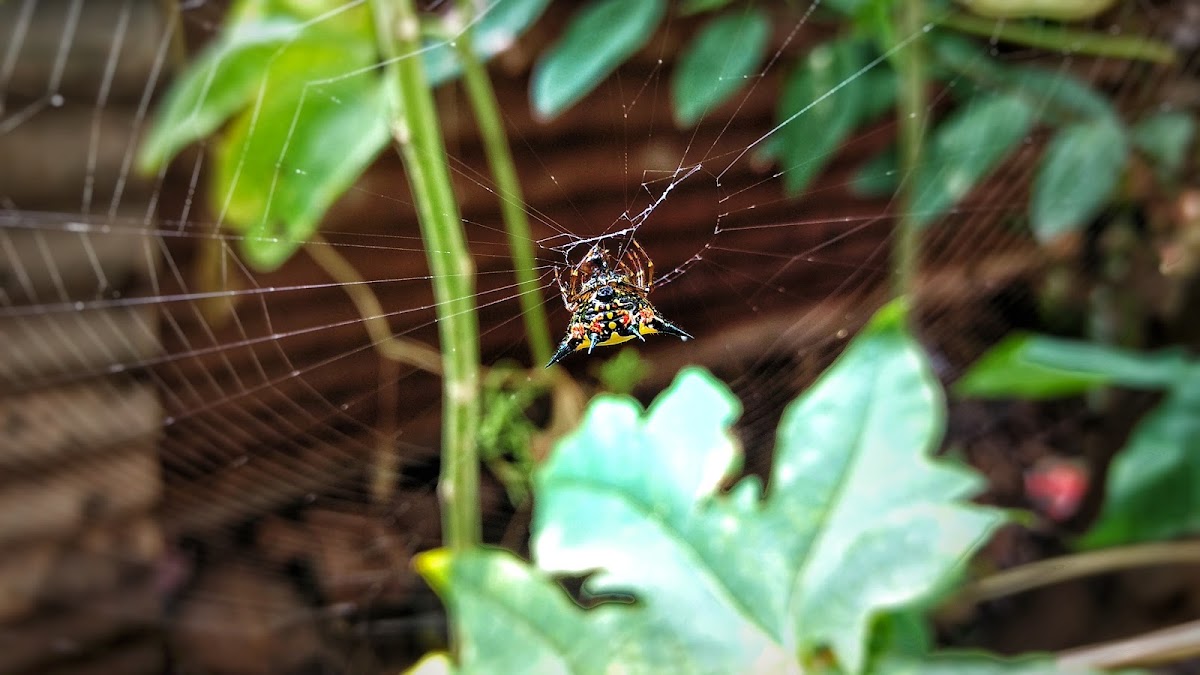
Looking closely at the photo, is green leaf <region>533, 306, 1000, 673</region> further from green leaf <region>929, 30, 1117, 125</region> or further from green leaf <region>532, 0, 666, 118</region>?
green leaf <region>929, 30, 1117, 125</region>

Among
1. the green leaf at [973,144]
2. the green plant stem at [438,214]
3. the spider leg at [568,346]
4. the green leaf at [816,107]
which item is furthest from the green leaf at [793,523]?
the green leaf at [973,144]

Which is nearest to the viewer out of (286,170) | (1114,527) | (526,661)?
(526,661)

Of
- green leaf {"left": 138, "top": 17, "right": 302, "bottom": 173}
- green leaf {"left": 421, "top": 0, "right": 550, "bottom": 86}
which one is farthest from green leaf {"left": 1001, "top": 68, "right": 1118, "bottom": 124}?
green leaf {"left": 138, "top": 17, "right": 302, "bottom": 173}

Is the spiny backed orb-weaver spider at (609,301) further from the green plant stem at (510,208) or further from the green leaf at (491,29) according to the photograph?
the green leaf at (491,29)

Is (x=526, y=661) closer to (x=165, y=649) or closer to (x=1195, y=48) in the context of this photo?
(x=165, y=649)

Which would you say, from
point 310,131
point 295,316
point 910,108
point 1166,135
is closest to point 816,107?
point 910,108

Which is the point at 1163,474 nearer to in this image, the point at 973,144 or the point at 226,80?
the point at 973,144

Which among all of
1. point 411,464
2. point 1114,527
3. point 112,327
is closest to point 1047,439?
point 1114,527

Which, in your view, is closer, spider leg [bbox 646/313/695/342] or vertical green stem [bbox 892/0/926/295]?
spider leg [bbox 646/313/695/342]
